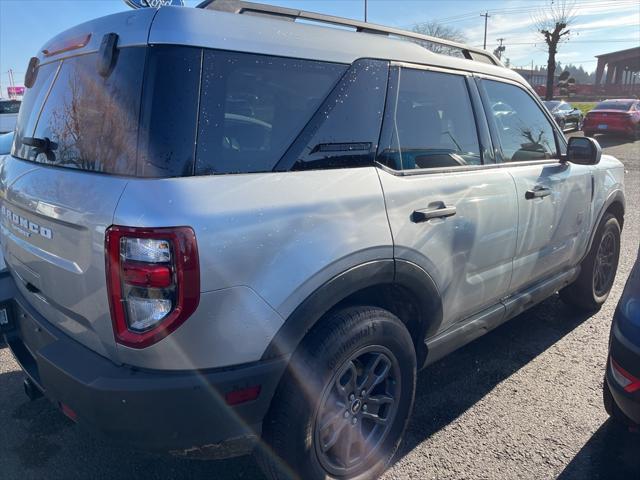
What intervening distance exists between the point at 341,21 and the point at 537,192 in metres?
1.67

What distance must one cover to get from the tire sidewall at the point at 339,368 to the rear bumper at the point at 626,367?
0.92 m

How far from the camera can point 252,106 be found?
1.93 m

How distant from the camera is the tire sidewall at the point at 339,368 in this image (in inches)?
78.4

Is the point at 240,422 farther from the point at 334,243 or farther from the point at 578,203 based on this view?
the point at 578,203

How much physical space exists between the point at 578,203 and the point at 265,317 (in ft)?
9.49

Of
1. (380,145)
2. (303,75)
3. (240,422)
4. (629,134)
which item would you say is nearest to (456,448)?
(240,422)

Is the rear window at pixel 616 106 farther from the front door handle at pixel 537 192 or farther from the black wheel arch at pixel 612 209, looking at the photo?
the front door handle at pixel 537 192

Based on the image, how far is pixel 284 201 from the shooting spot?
6.13 ft

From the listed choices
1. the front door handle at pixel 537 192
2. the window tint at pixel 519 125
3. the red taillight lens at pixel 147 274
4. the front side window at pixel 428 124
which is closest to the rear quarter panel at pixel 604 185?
the window tint at pixel 519 125

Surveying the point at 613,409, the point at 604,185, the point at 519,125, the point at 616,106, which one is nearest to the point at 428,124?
the point at 519,125

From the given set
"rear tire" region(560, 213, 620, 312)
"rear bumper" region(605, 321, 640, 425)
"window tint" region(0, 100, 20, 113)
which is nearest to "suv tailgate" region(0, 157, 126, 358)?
"rear bumper" region(605, 321, 640, 425)

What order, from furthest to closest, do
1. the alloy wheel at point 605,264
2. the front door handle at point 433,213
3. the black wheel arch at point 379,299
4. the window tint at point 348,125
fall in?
1. the alloy wheel at point 605,264
2. the front door handle at point 433,213
3. the window tint at point 348,125
4. the black wheel arch at point 379,299

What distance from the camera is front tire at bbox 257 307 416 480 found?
6.52ft

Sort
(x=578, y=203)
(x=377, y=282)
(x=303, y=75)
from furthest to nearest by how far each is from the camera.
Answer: (x=578, y=203) → (x=377, y=282) → (x=303, y=75)
